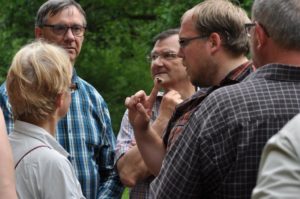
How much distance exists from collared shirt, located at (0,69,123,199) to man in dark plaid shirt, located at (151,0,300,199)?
1.96 metres

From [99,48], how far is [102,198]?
13.4 metres

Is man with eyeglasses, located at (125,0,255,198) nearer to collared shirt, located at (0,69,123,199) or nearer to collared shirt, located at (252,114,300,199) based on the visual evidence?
collared shirt, located at (0,69,123,199)

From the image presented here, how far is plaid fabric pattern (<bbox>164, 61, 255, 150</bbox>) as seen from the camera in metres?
3.99

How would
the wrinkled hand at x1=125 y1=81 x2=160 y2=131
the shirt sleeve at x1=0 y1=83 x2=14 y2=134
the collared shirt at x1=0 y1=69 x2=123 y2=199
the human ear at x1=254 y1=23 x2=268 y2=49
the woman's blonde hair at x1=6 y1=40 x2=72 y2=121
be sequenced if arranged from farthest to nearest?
the collared shirt at x1=0 y1=69 x2=123 y2=199 → the shirt sleeve at x1=0 y1=83 x2=14 y2=134 → the wrinkled hand at x1=125 y1=81 x2=160 y2=131 → the woman's blonde hair at x1=6 y1=40 x2=72 y2=121 → the human ear at x1=254 y1=23 x2=268 y2=49

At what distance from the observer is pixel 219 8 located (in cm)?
420

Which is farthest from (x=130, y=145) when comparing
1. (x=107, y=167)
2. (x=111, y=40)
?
(x=111, y=40)

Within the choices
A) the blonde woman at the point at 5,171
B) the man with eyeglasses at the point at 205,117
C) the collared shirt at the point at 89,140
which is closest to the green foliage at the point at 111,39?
the collared shirt at the point at 89,140

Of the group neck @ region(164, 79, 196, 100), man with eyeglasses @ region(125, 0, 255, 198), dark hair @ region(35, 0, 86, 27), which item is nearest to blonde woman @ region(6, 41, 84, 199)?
man with eyeglasses @ region(125, 0, 255, 198)

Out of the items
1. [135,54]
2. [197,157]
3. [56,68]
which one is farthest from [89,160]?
[135,54]

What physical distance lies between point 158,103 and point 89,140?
497 mm

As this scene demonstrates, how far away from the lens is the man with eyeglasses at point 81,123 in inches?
214

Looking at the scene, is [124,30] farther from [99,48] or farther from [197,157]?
[197,157]

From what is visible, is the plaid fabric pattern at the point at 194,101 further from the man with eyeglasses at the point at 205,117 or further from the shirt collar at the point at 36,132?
the shirt collar at the point at 36,132

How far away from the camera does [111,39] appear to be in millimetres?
19156
